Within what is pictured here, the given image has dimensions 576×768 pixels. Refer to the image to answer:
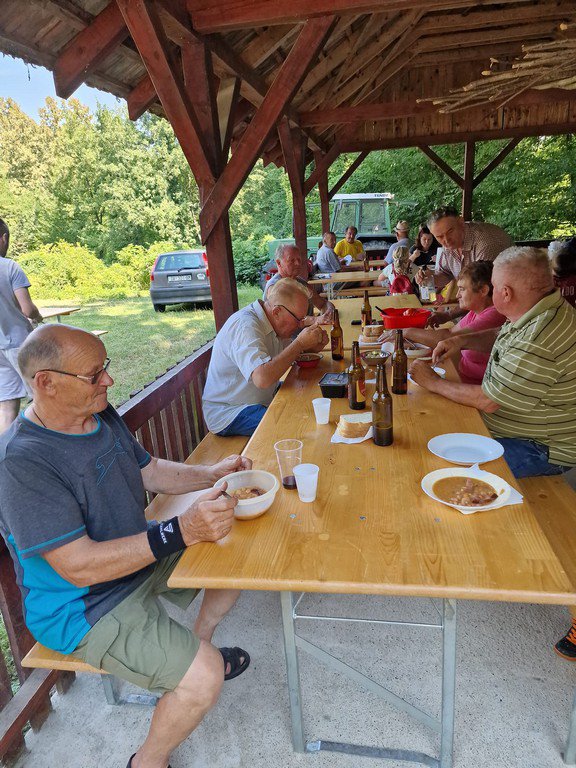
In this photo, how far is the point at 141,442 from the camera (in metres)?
2.62

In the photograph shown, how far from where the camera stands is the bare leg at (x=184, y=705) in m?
1.44

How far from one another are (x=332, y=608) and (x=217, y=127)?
2.90m

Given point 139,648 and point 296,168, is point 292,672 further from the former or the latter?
point 296,168

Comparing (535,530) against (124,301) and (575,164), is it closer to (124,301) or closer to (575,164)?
(124,301)

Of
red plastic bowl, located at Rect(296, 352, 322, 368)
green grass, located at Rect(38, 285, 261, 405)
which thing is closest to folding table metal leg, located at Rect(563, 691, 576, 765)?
red plastic bowl, located at Rect(296, 352, 322, 368)

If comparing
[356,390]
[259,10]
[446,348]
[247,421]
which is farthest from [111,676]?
[259,10]

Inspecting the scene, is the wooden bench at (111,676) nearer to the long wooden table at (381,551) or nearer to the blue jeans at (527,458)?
the long wooden table at (381,551)

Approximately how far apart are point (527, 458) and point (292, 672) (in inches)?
49.7

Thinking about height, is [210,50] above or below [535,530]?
above

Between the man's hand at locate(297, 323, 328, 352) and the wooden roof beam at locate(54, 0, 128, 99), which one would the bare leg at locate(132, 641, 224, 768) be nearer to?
the man's hand at locate(297, 323, 328, 352)

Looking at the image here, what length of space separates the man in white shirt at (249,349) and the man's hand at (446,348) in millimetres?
636

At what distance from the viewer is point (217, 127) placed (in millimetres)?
3240

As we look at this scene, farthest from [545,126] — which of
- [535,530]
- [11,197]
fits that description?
[11,197]

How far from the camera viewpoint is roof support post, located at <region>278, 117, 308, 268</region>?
6090 mm
